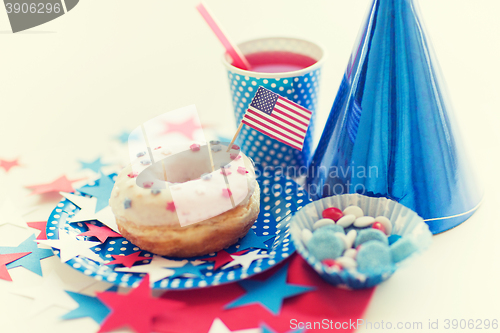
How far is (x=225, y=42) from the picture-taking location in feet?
3.82

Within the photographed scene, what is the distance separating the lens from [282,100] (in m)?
1.01

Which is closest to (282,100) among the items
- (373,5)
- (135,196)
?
(373,5)

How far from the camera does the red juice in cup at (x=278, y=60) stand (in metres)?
1.22

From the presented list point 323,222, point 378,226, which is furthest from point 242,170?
point 378,226

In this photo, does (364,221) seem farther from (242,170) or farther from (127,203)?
(127,203)

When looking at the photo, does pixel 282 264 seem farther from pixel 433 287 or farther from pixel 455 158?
pixel 455 158

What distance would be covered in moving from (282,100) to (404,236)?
40 cm

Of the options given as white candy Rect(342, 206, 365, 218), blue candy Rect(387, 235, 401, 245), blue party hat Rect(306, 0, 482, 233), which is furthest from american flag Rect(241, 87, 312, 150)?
blue candy Rect(387, 235, 401, 245)

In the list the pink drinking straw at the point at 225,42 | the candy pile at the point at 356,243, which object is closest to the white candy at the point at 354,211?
the candy pile at the point at 356,243

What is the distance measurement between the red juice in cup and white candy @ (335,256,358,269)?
1.93 feet

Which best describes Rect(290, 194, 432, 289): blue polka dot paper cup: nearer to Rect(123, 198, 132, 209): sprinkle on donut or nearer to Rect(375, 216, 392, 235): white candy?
Rect(375, 216, 392, 235): white candy

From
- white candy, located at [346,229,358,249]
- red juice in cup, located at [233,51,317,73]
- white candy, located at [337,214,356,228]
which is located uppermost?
red juice in cup, located at [233,51,317,73]

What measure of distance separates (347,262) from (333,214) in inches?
5.8

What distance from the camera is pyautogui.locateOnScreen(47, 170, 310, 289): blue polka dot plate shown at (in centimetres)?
83
